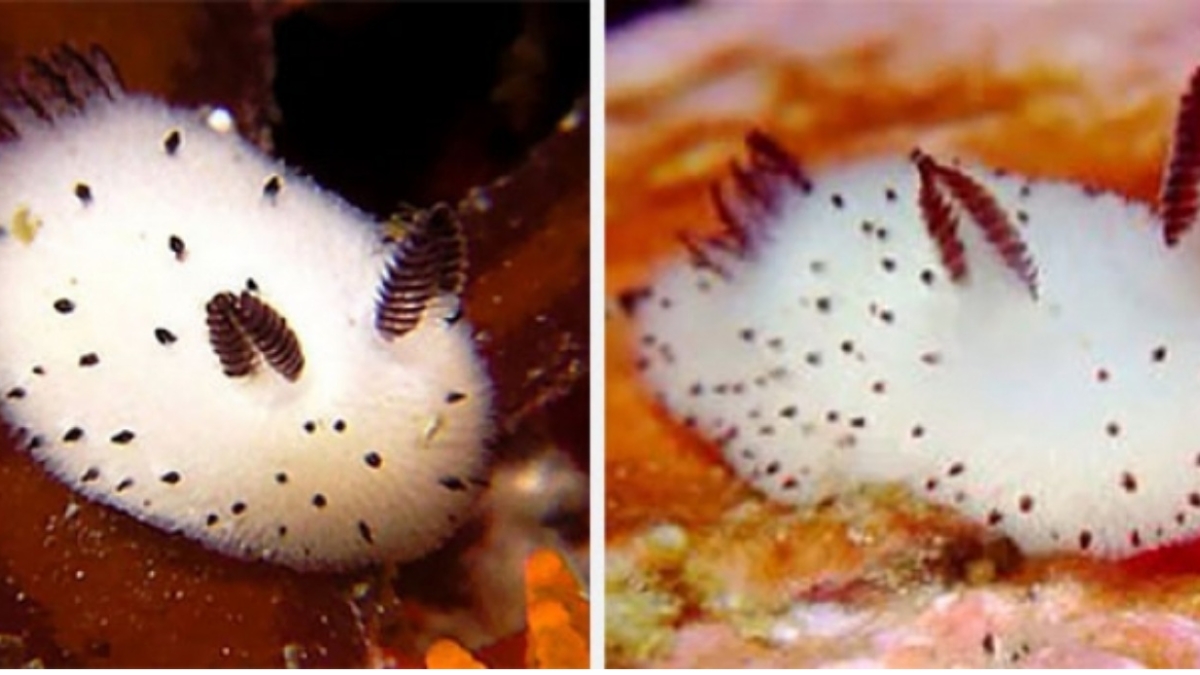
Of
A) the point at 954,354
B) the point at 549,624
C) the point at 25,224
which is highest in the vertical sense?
the point at 25,224

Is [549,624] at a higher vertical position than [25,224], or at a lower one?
lower

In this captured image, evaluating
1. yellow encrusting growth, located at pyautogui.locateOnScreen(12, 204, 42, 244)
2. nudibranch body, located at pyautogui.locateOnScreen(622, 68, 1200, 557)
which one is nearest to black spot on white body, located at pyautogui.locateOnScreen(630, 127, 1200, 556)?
nudibranch body, located at pyautogui.locateOnScreen(622, 68, 1200, 557)

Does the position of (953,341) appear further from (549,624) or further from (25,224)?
(25,224)

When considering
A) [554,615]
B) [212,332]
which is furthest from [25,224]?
[554,615]

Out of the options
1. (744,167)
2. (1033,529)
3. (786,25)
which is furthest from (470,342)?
(1033,529)

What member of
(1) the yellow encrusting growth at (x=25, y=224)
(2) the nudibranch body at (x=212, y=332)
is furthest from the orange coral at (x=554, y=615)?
(1) the yellow encrusting growth at (x=25, y=224)

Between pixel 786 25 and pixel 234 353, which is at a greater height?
pixel 786 25

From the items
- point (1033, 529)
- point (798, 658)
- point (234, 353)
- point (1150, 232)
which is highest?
point (1150, 232)

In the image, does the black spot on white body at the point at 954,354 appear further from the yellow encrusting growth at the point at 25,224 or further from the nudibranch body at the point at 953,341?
the yellow encrusting growth at the point at 25,224

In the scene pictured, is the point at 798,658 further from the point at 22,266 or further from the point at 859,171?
the point at 22,266
